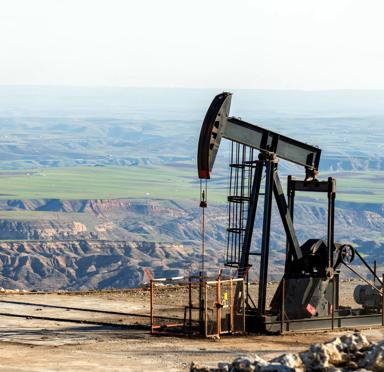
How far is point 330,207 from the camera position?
30.3 metres

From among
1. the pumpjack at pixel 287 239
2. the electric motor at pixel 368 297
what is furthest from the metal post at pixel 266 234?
the electric motor at pixel 368 297

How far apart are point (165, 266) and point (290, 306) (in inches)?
5602

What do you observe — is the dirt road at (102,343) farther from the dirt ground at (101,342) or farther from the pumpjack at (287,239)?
the pumpjack at (287,239)

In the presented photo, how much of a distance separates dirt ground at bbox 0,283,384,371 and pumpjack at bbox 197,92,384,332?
0.72 meters

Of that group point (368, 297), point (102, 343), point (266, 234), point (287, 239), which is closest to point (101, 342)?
point (102, 343)

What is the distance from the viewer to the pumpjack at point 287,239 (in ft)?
95.6

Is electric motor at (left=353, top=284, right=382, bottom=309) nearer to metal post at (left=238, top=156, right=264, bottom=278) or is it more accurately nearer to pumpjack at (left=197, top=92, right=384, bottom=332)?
pumpjack at (left=197, top=92, right=384, bottom=332)

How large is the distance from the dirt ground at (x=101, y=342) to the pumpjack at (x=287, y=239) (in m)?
0.72

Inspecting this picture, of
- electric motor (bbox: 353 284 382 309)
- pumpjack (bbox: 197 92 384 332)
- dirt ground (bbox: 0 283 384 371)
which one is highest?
pumpjack (bbox: 197 92 384 332)

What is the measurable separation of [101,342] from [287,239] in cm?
566

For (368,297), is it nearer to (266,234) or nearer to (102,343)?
(266,234)

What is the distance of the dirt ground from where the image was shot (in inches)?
944

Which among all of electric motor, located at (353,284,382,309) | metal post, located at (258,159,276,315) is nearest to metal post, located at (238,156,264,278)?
metal post, located at (258,159,276,315)

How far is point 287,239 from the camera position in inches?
1200
